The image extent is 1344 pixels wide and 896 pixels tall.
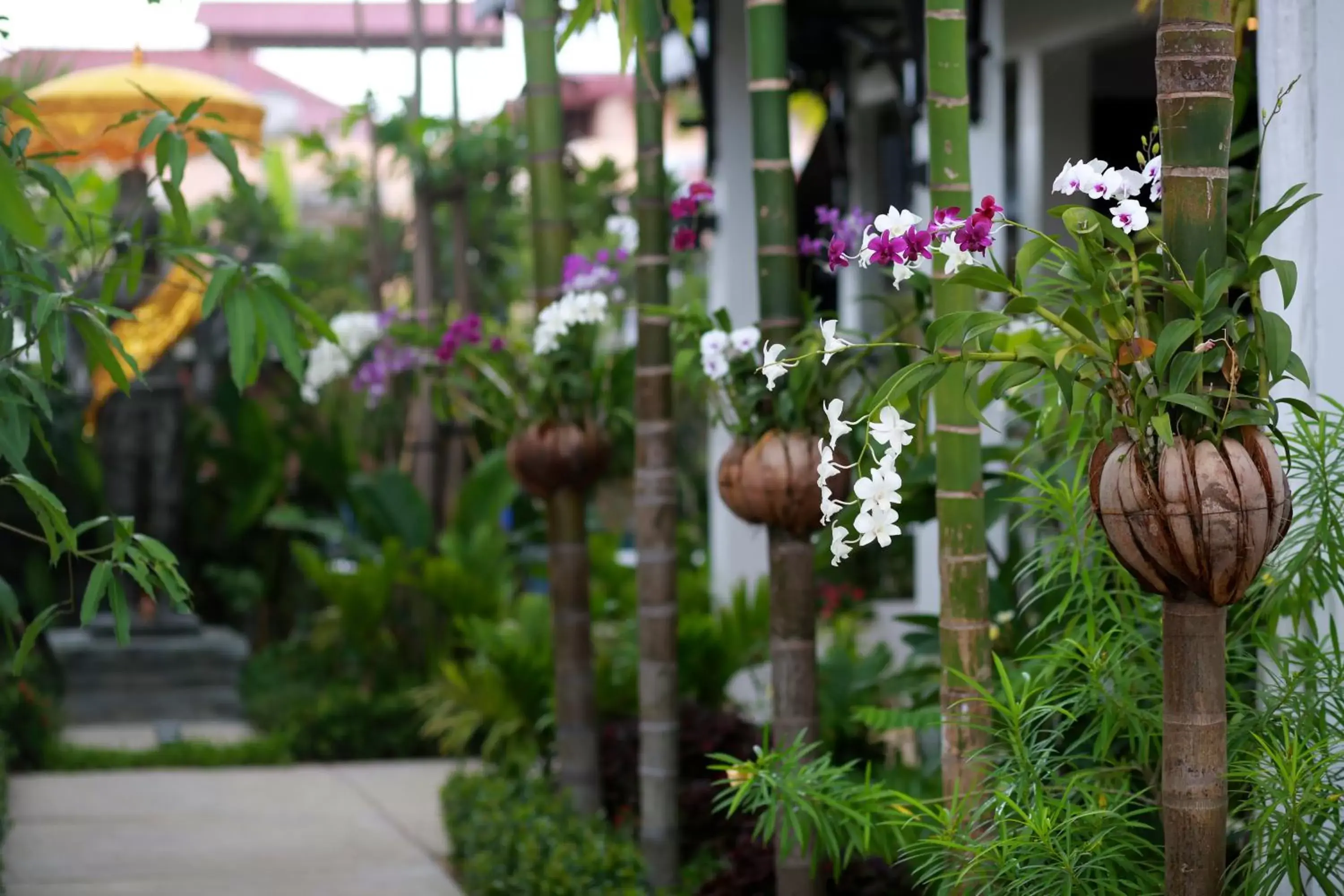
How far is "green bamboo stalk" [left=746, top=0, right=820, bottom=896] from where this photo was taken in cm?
406

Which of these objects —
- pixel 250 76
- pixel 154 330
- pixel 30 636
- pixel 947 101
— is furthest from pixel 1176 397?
pixel 250 76

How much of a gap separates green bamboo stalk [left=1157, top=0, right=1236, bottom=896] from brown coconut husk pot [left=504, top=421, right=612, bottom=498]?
9.81ft

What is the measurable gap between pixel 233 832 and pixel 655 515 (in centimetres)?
258

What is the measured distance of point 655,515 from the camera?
5.05 meters

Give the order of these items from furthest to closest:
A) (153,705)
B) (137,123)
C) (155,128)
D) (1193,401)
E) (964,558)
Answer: (153,705) → (137,123) → (155,128) → (964,558) → (1193,401)

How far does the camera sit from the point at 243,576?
1045cm

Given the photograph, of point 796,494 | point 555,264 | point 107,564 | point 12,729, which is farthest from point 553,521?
point 12,729

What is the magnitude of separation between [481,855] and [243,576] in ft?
18.4

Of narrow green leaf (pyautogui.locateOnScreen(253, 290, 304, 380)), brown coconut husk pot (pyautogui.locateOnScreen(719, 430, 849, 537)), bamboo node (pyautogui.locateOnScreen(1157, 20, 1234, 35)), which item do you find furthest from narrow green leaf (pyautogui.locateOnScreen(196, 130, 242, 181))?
bamboo node (pyautogui.locateOnScreen(1157, 20, 1234, 35))

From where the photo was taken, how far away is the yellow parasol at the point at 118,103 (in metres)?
9.10

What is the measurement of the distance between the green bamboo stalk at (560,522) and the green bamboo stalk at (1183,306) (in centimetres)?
302

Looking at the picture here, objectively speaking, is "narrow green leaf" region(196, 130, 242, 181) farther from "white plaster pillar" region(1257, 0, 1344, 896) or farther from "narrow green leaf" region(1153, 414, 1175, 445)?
"white plaster pillar" region(1257, 0, 1344, 896)

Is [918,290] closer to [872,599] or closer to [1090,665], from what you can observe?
[1090,665]

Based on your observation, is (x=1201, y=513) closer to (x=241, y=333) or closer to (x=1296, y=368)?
(x=1296, y=368)
